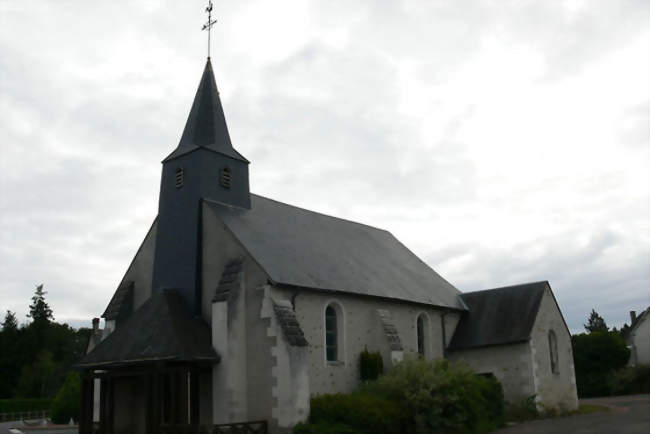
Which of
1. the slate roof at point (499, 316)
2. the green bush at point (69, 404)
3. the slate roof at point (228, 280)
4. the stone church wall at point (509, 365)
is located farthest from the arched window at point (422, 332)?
the green bush at point (69, 404)

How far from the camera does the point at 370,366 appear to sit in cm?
2277

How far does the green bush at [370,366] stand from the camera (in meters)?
22.6

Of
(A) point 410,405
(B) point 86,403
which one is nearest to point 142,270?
(B) point 86,403

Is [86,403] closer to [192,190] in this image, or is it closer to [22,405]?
[192,190]

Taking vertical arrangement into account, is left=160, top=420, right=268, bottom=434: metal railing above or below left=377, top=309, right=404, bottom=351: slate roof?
below

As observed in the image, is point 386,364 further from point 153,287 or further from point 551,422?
point 153,287

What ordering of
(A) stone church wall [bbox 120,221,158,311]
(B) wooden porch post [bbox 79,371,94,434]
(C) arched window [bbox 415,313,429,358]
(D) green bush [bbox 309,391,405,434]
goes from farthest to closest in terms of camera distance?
(C) arched window [bbox 415,313,429,358] → (A) stone church wall [bbox 120,221,158,311] → (B) wooden porch post [bbox 79,371,94,434] → (D) green bush [bbox 309,391,405,434]

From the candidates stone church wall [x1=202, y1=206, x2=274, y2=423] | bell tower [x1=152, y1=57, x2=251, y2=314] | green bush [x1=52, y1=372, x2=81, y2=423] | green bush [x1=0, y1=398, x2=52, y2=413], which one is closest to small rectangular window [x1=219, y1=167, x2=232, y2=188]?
bell tower [x1=152, y1=57, x2=251, y2=314]

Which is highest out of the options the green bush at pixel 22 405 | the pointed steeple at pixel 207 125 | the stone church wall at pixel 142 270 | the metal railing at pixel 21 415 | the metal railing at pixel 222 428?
the pointed steeple at pixel 207 125

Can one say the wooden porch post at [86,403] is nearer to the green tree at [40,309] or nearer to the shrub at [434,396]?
the shrub at [434,396]

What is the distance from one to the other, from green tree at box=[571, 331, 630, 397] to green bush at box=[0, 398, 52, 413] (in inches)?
1640

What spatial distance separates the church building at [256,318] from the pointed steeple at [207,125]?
0.06m

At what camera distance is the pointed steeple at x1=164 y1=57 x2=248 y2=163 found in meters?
24.2

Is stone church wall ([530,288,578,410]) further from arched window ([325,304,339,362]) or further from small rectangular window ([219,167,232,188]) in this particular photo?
small rectangular window ([219,167,232,188])
